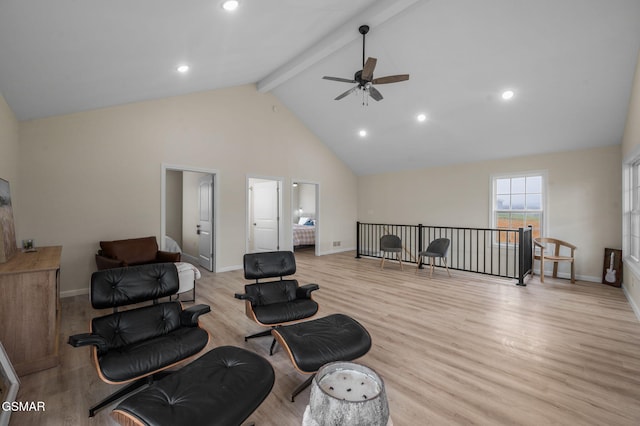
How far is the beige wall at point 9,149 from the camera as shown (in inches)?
120

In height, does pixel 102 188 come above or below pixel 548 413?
above

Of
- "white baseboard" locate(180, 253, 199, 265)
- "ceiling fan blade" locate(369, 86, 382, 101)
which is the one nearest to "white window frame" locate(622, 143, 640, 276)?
"ceiling fan blade" locate(369, 86, 382, 101)

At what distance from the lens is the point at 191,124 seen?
521 centimetres

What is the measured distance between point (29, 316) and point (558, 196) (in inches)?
297

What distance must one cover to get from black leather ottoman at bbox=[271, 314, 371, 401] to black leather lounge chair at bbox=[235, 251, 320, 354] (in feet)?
1.09

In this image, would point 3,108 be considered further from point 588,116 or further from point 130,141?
point 588,116

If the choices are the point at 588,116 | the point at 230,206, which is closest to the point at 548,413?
the point at 588,116

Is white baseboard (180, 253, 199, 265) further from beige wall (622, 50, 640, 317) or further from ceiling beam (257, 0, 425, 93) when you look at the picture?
beige wall (622, 50, 640, 317)

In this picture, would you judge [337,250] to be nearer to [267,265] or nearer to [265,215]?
[265,215]

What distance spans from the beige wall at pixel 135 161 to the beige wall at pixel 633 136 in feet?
18.6

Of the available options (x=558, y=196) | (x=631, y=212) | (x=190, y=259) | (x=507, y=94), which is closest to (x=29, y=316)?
(x=190, y=259)

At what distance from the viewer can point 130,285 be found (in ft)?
7.45

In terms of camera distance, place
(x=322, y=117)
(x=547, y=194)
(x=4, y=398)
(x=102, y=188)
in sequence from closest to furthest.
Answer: (x=4, y=398)
(x=102, y=188)
(x=547, y=194)
(x=322, y=117)

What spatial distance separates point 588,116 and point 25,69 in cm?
705
